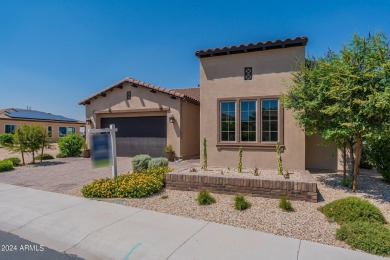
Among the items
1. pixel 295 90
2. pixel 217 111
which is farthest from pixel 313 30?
pixel 217 111

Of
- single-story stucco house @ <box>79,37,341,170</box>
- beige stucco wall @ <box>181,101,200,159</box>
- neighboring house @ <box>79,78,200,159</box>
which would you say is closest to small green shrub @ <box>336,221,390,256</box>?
single-story stucco house @ <box>79,37,341,170</box>

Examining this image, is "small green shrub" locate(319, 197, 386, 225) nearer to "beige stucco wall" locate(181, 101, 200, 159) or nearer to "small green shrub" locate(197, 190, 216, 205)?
"small green shrub" locate(197, 190, 216, 205)

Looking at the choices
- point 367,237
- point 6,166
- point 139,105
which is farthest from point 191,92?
point 367,237

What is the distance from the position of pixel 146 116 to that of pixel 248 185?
924 centimetres

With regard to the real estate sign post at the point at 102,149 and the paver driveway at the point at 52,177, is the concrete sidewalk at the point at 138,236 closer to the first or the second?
the real estate sign post at the point at 102,149

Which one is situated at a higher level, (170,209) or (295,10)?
(295,10)

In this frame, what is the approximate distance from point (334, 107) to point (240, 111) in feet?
13.9

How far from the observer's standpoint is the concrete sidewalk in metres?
3.60

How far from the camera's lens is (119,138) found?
1493cm

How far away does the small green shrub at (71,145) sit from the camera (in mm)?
15859

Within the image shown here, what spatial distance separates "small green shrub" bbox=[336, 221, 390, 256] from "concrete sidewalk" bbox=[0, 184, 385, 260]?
18cm

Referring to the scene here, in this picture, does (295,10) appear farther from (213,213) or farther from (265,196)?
(213,213)

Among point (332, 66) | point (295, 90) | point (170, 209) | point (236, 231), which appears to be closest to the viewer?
point (236, 231)

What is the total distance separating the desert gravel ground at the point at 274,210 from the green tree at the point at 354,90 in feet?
2.91
